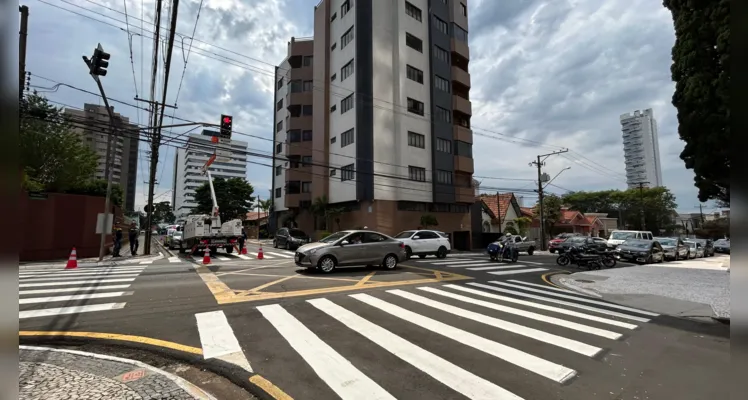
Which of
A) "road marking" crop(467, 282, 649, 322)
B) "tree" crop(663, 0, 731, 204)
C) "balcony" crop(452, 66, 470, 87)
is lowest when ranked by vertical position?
"road marking" crop(467, 282, 649, 322)

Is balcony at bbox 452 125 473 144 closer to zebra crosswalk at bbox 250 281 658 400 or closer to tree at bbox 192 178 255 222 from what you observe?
zebra crosswalk at bbox 250 281 658 400

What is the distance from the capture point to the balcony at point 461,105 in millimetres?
36531

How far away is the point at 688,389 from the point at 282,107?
51.5 metres

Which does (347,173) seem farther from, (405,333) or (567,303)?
(405,333)

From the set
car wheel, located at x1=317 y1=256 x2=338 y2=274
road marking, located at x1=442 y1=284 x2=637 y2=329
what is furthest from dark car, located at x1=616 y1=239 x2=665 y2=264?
car wheel, located at x1=317 y1=256 x2=338 y2=274

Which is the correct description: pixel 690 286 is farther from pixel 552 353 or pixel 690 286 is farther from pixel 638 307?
pixel 552 353

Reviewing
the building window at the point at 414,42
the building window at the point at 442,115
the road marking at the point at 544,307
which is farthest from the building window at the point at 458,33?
the road marking at the point at 544,307

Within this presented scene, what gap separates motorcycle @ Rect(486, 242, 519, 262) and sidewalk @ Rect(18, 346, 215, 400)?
17284mm

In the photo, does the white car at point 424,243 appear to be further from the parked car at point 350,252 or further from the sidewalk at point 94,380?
the sidewalk at point 94,380

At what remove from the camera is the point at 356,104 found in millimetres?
31500

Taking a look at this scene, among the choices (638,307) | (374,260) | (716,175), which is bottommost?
(638,307)

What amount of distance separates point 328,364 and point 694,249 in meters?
35.3

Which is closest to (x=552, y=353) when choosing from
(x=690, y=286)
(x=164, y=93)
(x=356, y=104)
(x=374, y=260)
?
(x=374, y=260)

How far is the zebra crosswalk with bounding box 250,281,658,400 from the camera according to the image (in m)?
4.34
